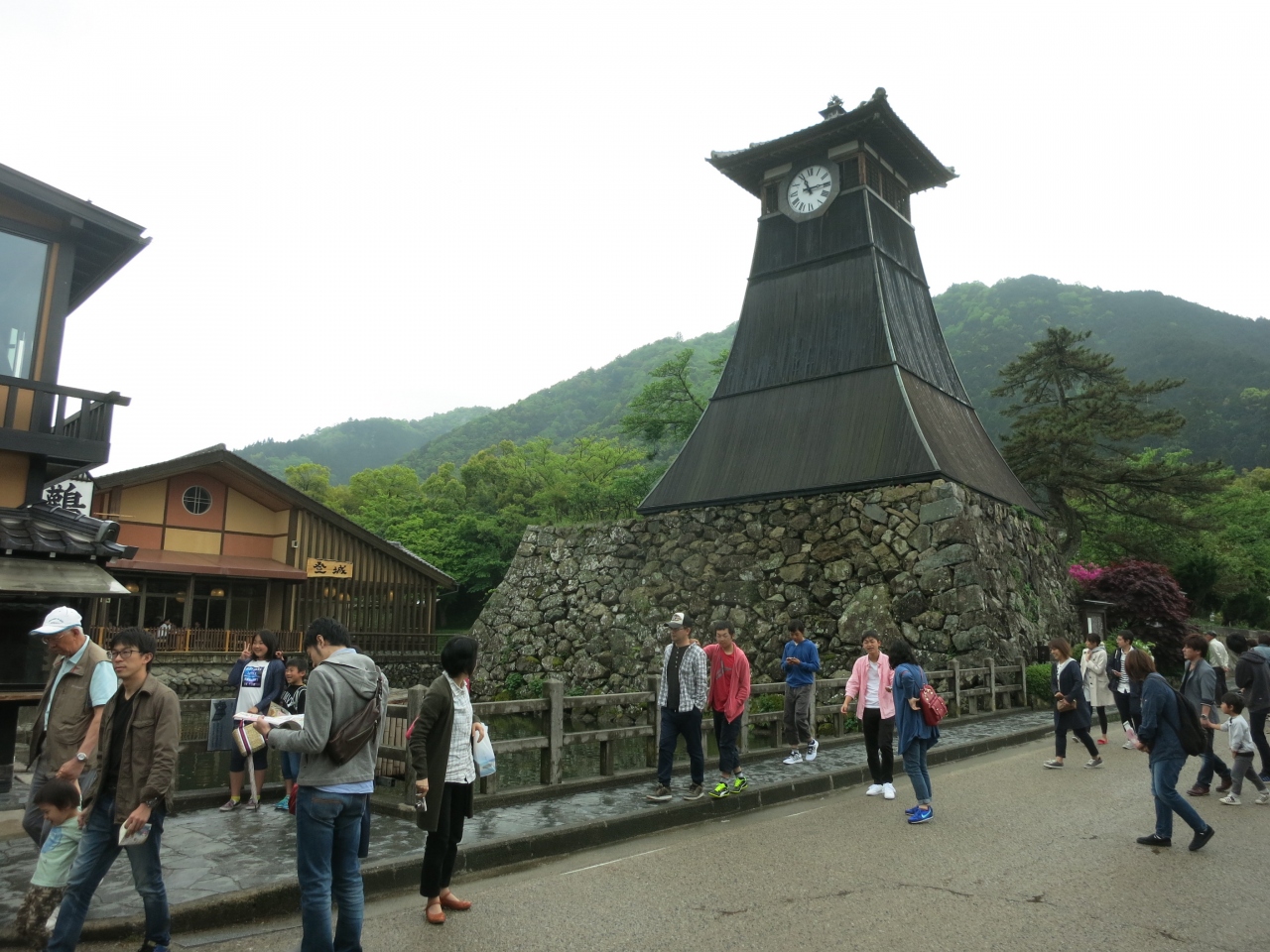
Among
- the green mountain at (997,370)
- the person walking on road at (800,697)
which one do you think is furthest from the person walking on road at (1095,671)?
the green mountain at (997,370)

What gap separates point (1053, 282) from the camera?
9450 cm

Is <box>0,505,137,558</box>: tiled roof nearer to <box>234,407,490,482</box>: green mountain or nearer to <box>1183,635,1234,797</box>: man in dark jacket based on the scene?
<box>1183,635,1234,797</box>: man in dark jacket

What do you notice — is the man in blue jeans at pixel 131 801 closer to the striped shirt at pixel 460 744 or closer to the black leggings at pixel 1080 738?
the striped shirt at pixel 460 744

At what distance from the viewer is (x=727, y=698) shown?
341 inches

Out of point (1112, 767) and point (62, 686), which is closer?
point (62, 686)

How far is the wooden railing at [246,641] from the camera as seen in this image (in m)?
26.2

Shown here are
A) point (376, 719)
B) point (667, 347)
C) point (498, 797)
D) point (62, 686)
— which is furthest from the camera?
point (667, 347)

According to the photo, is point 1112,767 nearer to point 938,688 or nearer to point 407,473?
point 938,688

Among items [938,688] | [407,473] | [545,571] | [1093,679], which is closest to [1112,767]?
[1093,679]

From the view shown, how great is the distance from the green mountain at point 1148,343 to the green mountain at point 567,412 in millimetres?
21640

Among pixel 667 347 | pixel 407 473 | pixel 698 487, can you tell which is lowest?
pixel 698 487

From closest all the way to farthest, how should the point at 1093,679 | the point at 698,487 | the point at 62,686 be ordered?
1. the point at 62,686
2. the point at 1093,679
3. the point at 698,487

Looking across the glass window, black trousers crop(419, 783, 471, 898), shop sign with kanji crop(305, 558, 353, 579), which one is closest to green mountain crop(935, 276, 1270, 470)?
shop sign with kanji crop(305, 558, 353, 579)

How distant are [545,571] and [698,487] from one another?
5.70m
